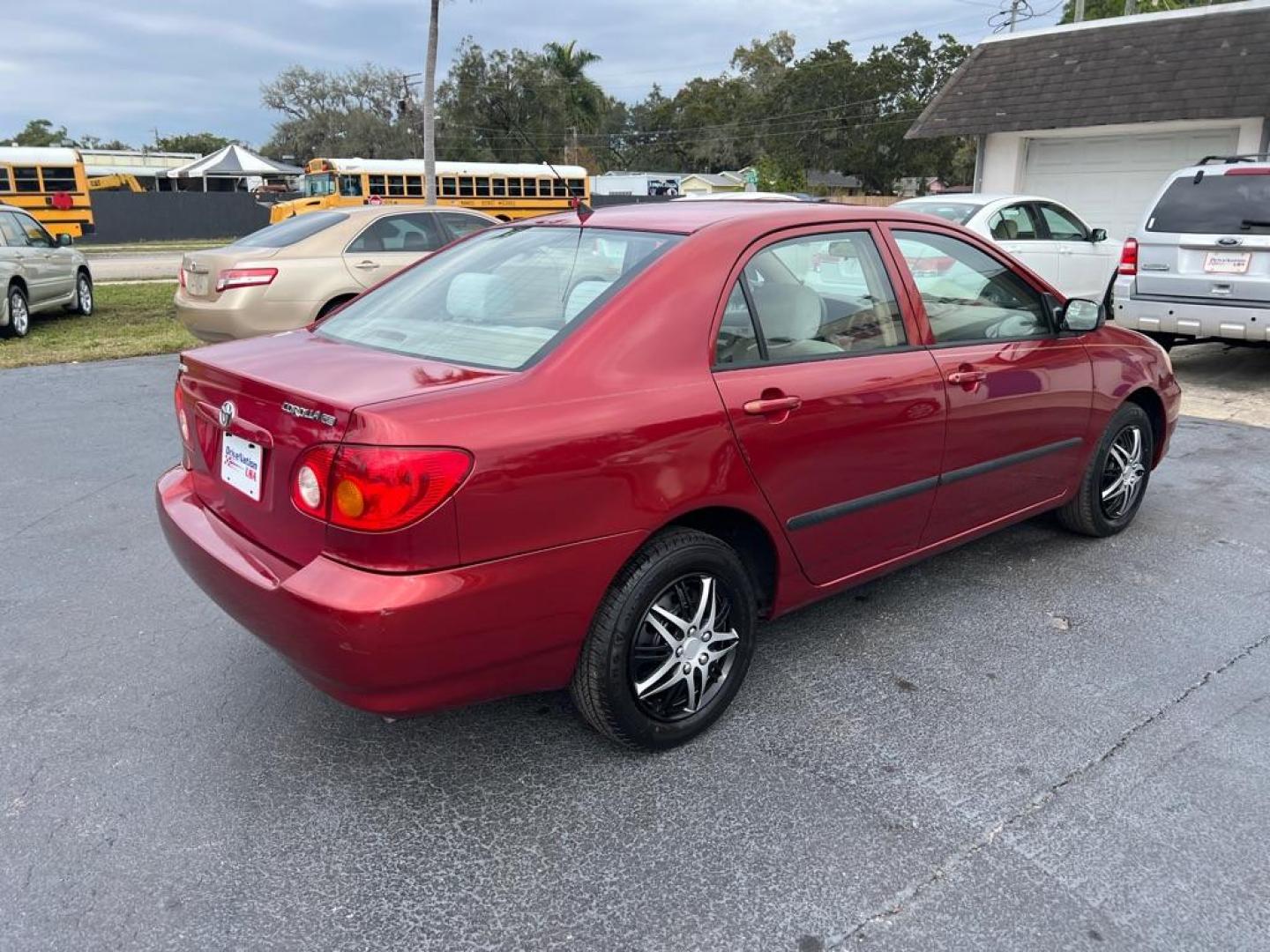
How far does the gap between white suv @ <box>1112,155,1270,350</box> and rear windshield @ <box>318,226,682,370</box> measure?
22.5 feet

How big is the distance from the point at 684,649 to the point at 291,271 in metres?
6.79

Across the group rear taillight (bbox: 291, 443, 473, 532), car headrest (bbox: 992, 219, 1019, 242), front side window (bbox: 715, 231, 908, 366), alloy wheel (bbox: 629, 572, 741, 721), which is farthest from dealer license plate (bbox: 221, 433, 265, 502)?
car headrest (bbox: 992, 219, 1019, 242)

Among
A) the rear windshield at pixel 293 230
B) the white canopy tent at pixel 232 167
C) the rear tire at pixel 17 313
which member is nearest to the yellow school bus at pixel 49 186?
the white canopy tent at pixel 232 167

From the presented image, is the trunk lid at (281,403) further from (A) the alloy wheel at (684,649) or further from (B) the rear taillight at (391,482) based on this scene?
(A) the alloy wheel at (684,649)

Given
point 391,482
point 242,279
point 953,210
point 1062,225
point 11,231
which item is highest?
point 953,210

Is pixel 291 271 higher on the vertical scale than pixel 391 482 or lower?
higher

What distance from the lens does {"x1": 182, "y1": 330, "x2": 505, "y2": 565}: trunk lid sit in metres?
2.47

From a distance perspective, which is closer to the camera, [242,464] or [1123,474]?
[242,464]

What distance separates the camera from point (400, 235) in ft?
30.8

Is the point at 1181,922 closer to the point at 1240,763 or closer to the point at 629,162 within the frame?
the point at 1240,763

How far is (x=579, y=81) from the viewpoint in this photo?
52.2 meters

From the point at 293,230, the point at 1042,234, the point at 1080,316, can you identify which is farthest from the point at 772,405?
the point at 1042,234

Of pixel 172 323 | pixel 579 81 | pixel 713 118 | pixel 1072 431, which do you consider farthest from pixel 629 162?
pixel 1072 431

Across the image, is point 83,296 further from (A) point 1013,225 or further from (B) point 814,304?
(B) point 814,304
